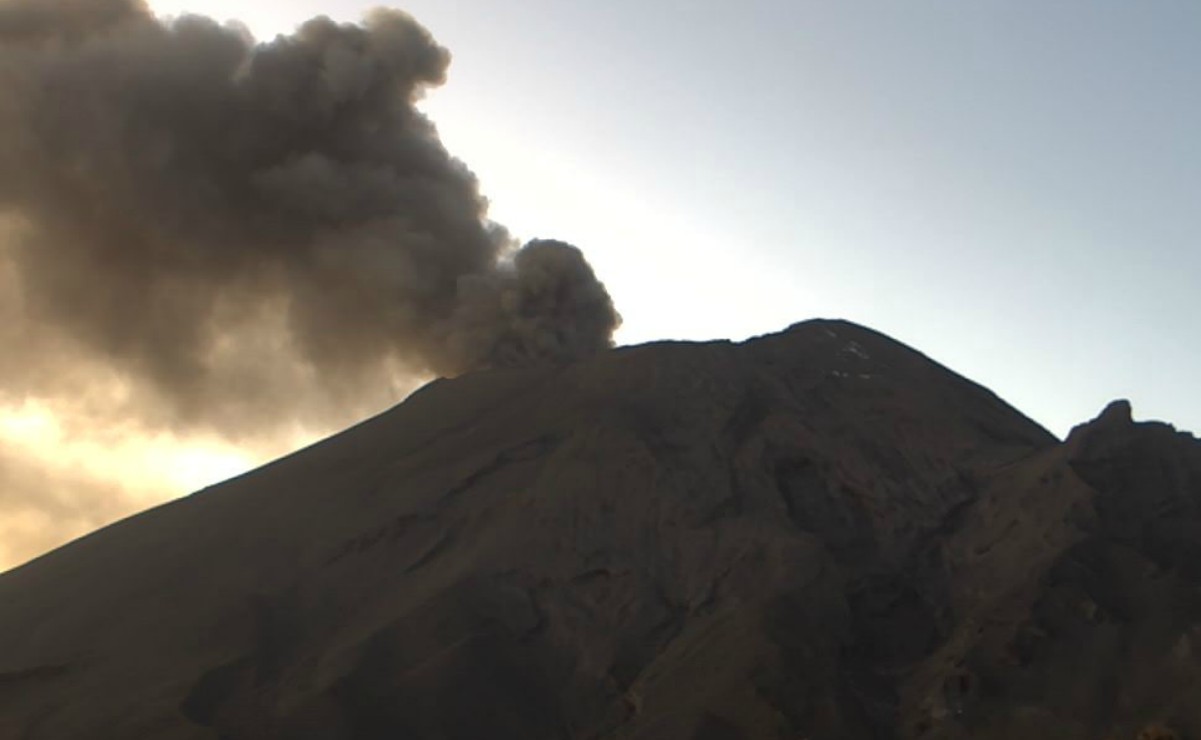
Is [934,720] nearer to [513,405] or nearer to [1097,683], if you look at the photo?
[1097,683]

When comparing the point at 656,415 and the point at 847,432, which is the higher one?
the point at 656,415

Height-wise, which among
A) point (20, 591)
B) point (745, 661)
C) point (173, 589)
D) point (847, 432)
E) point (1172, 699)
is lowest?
point (1172, 699)

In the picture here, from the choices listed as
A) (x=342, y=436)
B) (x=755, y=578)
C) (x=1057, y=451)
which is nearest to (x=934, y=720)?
(x=755, y=578)

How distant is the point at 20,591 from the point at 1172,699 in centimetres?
2878

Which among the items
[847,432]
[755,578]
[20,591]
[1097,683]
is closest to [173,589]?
[20,591]

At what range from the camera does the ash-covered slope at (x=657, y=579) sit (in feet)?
104

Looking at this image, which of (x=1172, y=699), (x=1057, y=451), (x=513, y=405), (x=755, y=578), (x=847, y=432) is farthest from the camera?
(x=513, y=405)

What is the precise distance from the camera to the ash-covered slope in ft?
104

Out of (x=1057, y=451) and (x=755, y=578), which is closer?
(x=755, y=578)

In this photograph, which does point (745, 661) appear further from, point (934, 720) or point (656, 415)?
point (656, 415)

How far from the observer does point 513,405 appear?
147ft

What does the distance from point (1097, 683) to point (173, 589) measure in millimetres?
22277

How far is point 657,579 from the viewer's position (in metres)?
36.8

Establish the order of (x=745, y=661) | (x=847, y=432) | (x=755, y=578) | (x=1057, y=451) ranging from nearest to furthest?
1. (x=745, y=661)
2. (x=755, y=578)
3. (x=1057, y=451)
4. (x=847, y=432)
